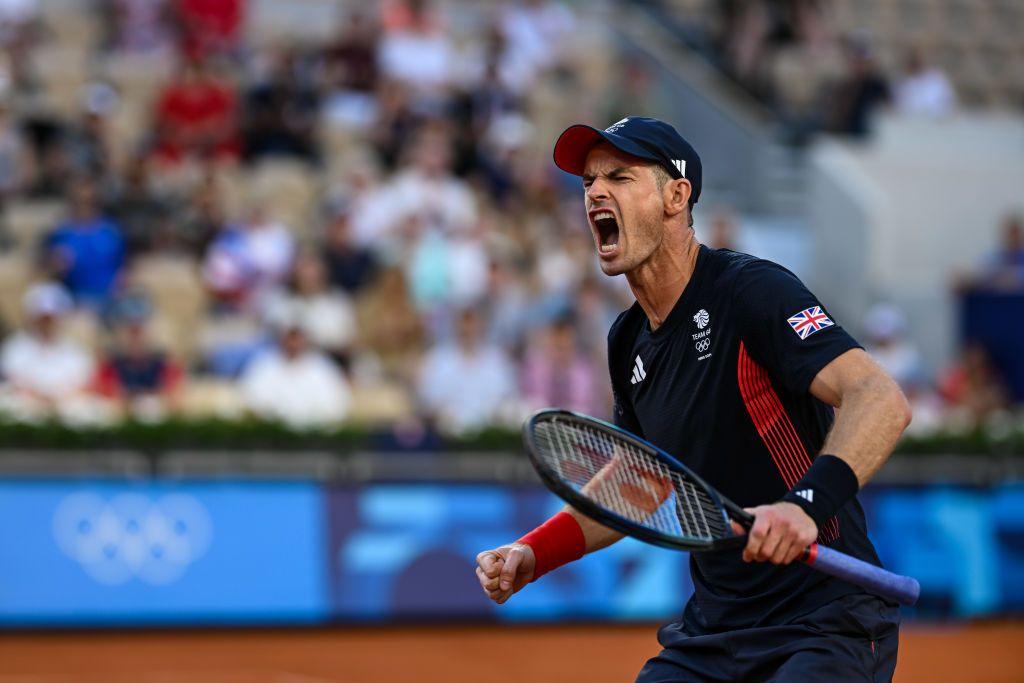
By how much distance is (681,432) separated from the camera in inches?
175

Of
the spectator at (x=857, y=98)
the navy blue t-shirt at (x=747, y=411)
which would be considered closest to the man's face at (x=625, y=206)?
the navy blue t-shirt at (x=747, y=411)

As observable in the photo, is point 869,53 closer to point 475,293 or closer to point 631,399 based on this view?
point 475,293

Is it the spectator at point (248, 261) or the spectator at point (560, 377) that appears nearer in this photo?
the spectator at point (560, 377)

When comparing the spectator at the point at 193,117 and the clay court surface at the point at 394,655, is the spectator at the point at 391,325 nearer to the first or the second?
the spectator at the point at 193,117

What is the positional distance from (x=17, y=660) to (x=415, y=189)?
5804 mm

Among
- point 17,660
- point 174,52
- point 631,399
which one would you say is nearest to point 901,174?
point 174,52

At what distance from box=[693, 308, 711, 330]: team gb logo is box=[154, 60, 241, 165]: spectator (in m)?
10.3

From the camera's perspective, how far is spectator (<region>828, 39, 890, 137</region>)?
1789 centimetres

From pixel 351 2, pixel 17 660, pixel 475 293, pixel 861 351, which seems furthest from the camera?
pixel 351 2

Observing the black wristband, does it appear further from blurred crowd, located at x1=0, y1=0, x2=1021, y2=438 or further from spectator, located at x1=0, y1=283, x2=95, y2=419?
spectator, located at x1=0, y1=283, x2=95, y2=419

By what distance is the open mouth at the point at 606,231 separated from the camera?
4.45 m

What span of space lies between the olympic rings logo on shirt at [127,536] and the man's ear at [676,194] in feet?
24.0

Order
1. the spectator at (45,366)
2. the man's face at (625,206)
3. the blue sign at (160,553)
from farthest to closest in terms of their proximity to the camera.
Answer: the spectator at (45,366)
the blue sign at (160,553)
the man's face at (625,206)

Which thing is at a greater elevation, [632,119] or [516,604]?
[632,119]
